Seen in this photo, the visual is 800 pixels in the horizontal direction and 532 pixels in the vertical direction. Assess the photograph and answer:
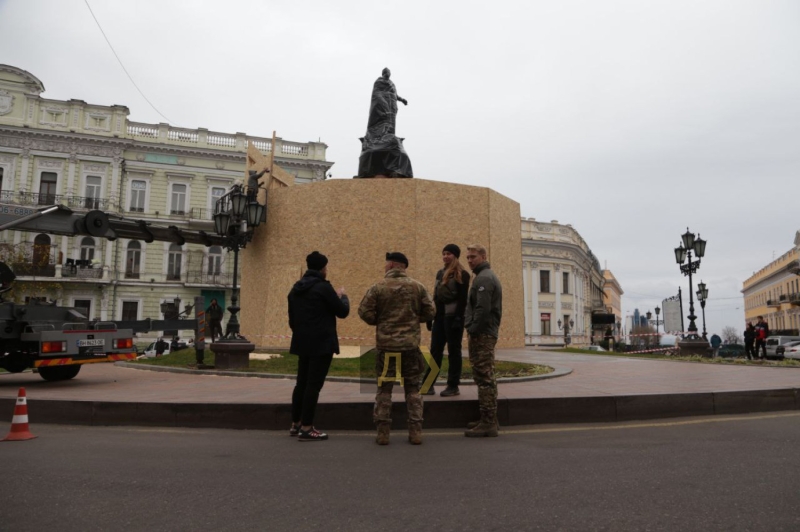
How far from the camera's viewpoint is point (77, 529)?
2.83 m

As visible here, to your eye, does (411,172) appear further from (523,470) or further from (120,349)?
(523,470)

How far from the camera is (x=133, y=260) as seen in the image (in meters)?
37.5

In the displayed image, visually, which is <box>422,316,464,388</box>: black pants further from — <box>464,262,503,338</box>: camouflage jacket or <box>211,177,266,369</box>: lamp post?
<box>211,177,266,369</box>: lamp post

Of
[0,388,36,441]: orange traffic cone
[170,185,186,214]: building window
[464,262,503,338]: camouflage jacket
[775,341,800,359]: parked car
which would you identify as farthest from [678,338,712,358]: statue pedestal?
[170,185,186,214]: building window

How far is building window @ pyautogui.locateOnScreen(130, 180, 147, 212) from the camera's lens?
37.7 meters

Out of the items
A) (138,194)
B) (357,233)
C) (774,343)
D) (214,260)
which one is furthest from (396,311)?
(138,194)

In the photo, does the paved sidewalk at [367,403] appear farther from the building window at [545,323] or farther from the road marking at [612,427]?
the building window at [545,323]

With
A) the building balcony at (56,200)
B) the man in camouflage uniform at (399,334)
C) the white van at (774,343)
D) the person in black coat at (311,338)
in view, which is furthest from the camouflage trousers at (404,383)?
the building balcony at (56,200)

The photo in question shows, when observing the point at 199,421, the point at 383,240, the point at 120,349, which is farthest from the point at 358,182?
the point at 199,421

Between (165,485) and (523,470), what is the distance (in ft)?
7.86

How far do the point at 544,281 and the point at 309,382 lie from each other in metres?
52.0

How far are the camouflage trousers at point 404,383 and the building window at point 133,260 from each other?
36.3m

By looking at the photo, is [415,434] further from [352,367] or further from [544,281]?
[544,281]

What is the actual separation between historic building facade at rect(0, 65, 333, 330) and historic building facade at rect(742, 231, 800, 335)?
5209 centimetres
